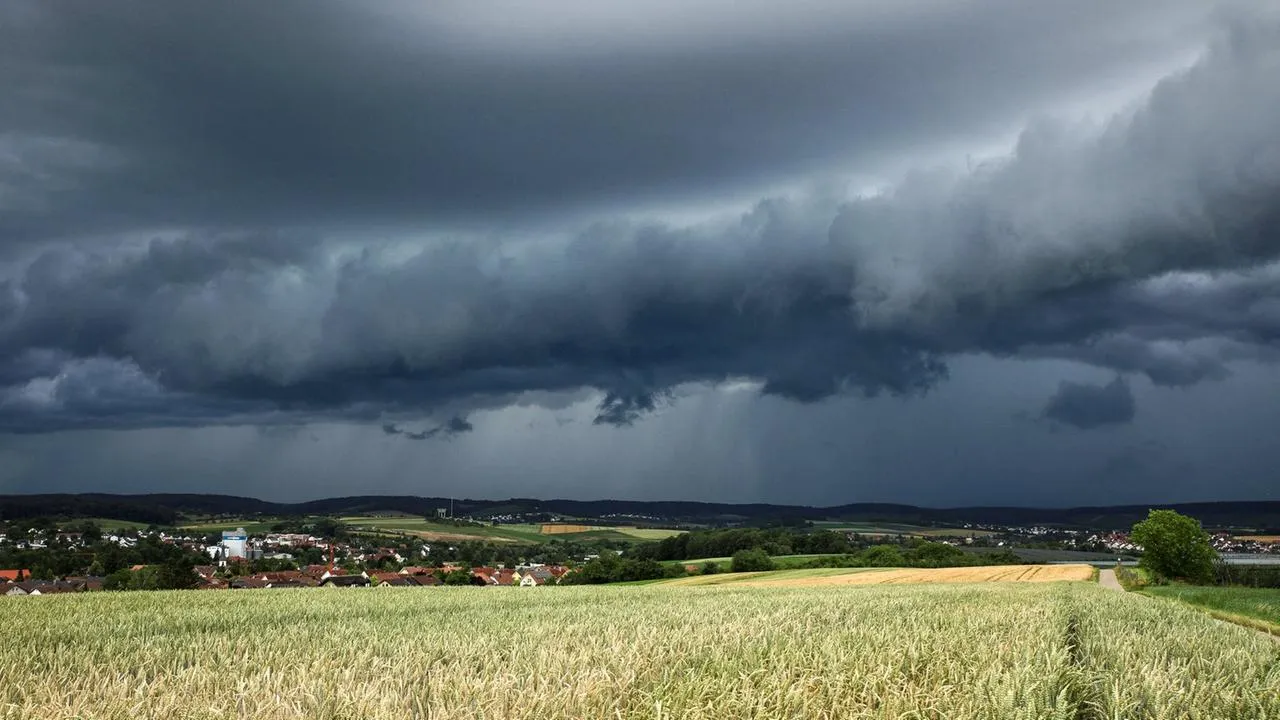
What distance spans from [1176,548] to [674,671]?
78.1 metres

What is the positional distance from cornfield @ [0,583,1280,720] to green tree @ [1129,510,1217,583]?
69404 millimetres

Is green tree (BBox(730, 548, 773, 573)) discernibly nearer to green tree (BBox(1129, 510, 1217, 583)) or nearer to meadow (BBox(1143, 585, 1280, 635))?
green tree (BBox(1129, 510, 1217, 583))

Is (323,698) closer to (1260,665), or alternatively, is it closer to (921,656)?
(921,656)

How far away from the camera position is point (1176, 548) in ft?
231

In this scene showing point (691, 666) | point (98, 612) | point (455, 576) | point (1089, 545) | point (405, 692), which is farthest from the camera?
point (1089, 545)

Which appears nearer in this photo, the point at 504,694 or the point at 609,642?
the point at 504,694

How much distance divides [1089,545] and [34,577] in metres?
148

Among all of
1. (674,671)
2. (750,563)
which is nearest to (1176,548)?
(750,563)

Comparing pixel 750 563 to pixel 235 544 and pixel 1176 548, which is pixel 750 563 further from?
pixel 235 544

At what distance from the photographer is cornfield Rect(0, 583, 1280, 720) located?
5.62 metres

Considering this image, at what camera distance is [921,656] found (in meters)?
7.59

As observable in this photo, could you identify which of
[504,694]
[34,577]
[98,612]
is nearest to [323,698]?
[504,694]

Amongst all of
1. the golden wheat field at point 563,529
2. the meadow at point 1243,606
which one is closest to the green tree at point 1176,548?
the meadow at point 1243,606

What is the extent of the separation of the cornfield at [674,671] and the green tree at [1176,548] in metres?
69.4
